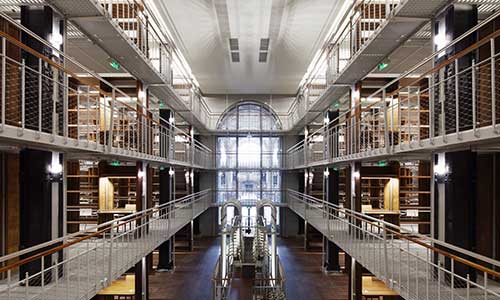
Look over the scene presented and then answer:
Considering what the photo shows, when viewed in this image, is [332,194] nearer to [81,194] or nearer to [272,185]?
[81,194]

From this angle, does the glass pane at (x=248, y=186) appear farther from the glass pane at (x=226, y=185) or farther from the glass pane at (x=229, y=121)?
the glass pane at (x=229, y=121)

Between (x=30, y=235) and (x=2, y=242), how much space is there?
1.05 m

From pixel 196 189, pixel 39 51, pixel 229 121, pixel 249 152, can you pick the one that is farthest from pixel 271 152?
pixel 39 51

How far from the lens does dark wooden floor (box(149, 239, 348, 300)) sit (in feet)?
22.5

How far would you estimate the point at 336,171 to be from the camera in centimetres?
784

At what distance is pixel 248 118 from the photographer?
44.9ft

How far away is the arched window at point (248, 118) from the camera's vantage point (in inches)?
535

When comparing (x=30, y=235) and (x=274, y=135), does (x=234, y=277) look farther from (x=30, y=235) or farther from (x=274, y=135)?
(x=274, y=135)

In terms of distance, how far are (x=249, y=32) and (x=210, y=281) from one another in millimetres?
4966

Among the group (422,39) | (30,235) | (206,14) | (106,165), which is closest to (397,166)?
(422,39)

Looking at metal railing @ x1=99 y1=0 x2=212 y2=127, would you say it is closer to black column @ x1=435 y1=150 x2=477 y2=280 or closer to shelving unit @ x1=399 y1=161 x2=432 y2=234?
black column @ x1=435 y1=150 x2=477 y2=280

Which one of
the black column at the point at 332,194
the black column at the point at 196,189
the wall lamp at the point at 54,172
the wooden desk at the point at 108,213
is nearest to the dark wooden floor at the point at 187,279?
the wooden desk at the point at 108,213

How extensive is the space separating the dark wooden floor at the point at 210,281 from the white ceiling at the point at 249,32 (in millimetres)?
4761

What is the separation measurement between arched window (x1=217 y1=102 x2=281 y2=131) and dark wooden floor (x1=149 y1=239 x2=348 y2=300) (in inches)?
188
